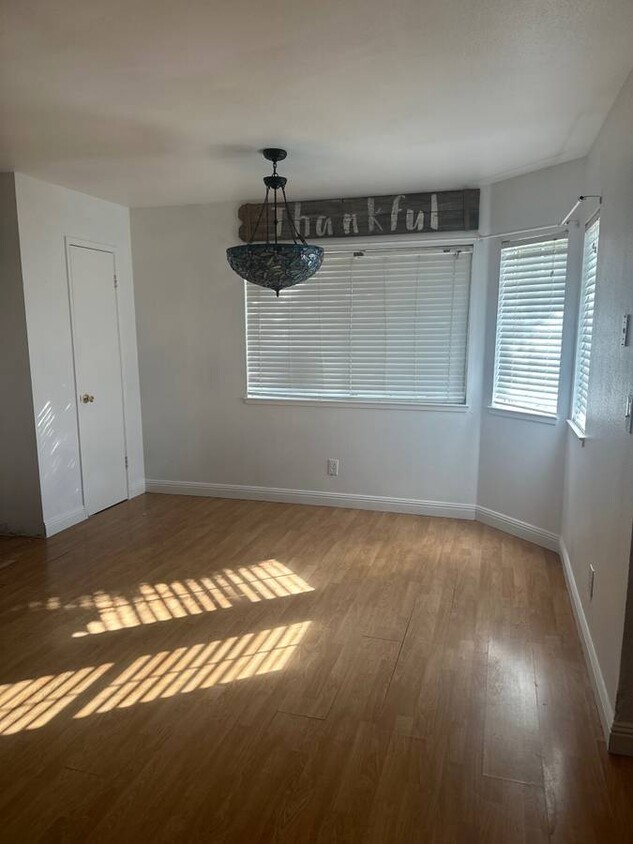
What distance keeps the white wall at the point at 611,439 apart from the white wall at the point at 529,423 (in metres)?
0.52

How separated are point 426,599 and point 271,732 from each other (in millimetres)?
1276

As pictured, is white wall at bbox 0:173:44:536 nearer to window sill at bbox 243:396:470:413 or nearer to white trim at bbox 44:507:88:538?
white trim at bbox 44:507:88:538

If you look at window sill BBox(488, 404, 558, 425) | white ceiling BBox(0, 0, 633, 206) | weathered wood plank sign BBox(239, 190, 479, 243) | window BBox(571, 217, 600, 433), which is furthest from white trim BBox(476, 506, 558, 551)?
white ceiling BBox(0, 0, 633, 206)

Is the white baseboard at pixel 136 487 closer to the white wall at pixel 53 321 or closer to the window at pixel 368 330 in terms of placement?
the white wall at pixel 53 321

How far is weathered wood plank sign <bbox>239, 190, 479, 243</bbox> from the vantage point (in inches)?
155

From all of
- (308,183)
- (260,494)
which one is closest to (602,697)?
(260,494)

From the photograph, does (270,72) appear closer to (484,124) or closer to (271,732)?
(484,124)

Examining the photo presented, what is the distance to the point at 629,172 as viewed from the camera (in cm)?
208

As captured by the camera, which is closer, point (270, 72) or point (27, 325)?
point (270, 72)

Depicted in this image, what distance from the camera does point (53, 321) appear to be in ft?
12.7

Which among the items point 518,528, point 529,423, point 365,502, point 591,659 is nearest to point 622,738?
point 591,659

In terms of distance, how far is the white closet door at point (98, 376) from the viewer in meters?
4.12

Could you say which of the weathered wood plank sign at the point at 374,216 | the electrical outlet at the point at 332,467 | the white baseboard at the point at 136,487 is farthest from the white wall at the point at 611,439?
the white baseboard at the point at 136,487

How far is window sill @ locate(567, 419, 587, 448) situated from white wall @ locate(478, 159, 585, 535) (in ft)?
0.67
